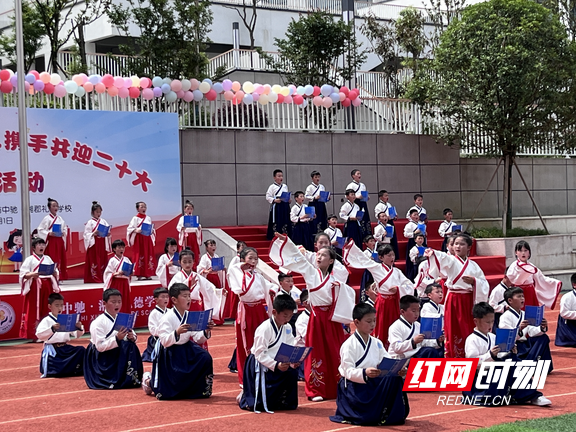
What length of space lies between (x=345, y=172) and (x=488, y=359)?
11.6 m

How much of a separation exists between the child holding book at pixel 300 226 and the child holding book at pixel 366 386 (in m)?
8.64

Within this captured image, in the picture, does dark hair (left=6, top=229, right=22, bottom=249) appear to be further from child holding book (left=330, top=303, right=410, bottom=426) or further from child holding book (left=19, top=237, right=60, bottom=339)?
child holding book (left=330, top=303, right=410, bottom=426)

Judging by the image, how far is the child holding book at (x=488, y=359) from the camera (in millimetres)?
7219

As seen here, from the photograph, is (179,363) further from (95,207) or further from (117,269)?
(95,207)

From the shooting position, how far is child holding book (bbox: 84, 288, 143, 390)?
848cm

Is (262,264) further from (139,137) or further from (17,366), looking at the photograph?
(17,366)

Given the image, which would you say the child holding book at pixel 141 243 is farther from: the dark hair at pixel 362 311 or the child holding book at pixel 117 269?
the dark hair at pixel 362 311

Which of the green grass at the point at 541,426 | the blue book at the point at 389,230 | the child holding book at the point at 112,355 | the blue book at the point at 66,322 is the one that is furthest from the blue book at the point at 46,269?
the green grass at the point at 541,426

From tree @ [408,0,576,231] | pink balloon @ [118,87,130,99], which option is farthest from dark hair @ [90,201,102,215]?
tree @ [408,0,576,231]

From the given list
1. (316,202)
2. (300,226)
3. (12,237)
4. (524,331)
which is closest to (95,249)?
(12,237)

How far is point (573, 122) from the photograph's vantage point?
1823 centimetres

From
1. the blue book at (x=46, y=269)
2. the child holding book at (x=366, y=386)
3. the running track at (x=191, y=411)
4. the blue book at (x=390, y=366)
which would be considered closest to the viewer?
the blue book at (x=390, y=366)

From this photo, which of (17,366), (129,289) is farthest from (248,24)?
(17,366)

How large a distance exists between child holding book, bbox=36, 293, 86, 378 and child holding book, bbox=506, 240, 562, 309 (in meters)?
5.39
